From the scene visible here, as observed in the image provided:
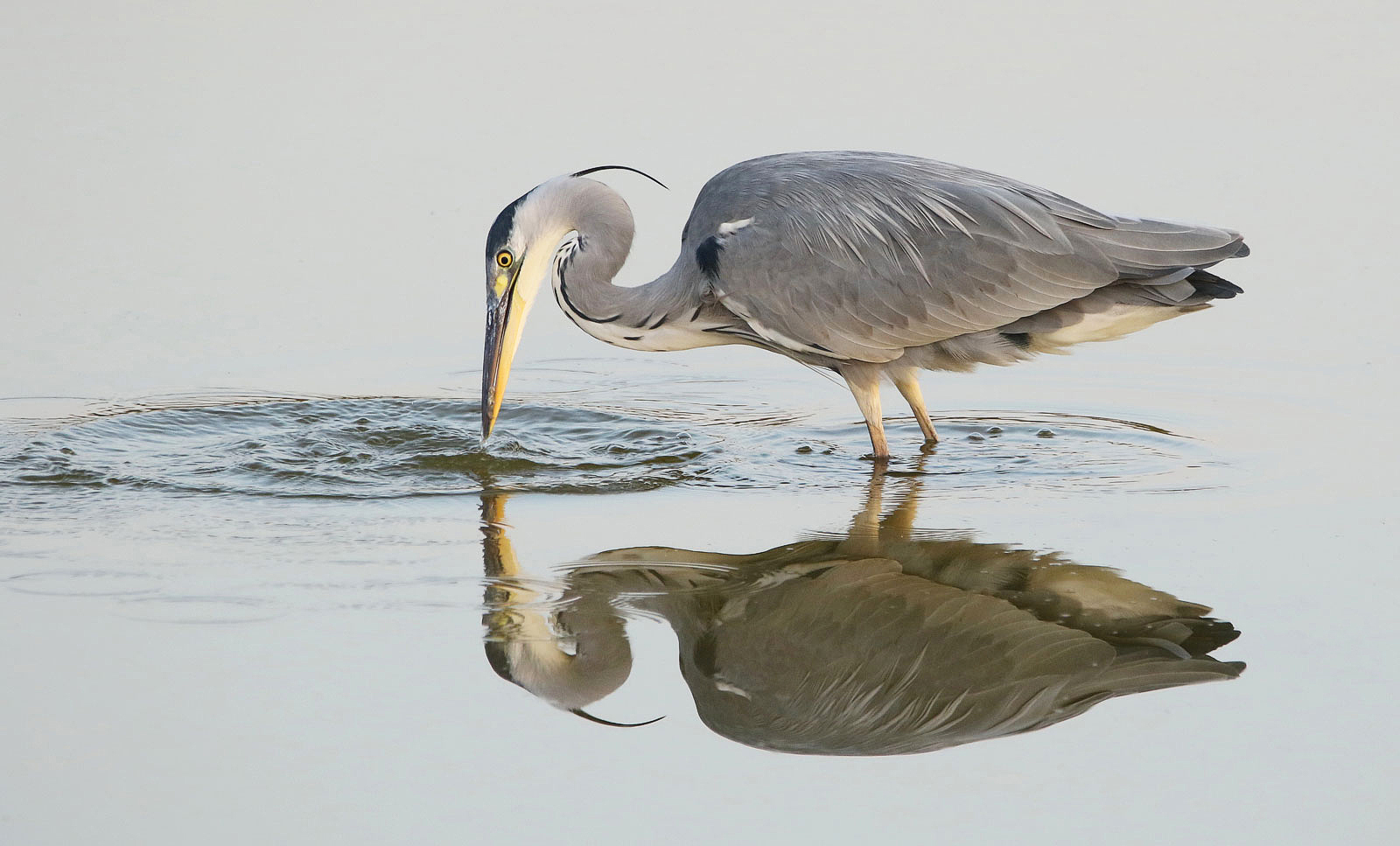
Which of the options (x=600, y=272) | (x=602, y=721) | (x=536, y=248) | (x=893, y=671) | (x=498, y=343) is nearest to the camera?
(x=602, y=721)

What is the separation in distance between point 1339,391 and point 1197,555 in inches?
86.9

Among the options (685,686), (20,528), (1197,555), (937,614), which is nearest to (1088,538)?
(1197,555)

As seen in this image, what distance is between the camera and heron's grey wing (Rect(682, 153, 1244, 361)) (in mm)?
6305

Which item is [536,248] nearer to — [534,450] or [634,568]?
[534,450]

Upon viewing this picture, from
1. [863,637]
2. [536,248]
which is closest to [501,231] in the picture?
[536,248]

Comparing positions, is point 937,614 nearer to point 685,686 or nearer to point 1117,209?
point 685,686

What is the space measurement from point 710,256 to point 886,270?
716mm

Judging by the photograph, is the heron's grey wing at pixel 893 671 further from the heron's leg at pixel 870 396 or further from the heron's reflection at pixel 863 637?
the heron's leg at pixel 870 396

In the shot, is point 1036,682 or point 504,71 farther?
point 504,71

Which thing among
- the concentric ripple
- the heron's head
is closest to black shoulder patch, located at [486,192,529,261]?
the heron's head

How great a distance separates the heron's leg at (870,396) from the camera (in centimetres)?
632

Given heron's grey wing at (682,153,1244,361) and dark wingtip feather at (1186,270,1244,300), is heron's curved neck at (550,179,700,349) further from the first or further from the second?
dark wingtip feather at (1186,270,1244,300)

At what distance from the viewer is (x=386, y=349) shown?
7605 millimetres

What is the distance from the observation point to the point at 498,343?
253 inches
